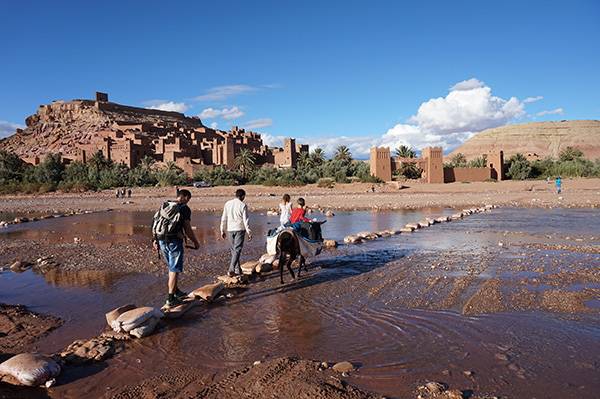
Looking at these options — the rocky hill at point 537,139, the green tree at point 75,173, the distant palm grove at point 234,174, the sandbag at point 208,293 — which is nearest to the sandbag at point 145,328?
the sandbag at point 208,293

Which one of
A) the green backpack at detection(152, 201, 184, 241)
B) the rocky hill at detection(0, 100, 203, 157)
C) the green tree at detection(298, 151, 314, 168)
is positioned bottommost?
the green backpack at detection(152, 201, 184, 241)

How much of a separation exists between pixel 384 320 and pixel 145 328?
310 cm

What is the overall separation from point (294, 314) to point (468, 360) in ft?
8.02

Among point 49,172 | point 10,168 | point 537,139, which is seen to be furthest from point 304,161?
point 537,139

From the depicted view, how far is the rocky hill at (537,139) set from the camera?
116188 mm

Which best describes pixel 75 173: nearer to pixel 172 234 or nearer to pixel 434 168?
pixel 434 168

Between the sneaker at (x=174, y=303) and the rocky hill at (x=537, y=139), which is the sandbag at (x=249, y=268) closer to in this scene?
the sneaker at (x=174, y=303)

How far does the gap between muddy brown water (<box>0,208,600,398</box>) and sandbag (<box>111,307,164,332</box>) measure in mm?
229

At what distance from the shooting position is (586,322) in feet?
16.5

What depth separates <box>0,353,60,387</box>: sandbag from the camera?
386 cm

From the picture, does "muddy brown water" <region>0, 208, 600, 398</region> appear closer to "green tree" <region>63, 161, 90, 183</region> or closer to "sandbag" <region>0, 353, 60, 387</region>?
"sandbag" <region>0, 353, 60, 387</region>

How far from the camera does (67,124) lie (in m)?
105

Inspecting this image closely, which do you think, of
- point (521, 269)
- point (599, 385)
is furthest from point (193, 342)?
→ point (521, 269)

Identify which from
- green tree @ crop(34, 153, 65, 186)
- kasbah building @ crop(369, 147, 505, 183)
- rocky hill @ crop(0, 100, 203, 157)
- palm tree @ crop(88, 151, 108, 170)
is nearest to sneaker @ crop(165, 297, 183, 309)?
kasbah building @ crop(369, 147, 505, 183)
